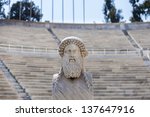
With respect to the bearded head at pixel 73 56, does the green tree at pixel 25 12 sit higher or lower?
higher

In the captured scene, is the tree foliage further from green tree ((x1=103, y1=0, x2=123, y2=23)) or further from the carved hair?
the carved hair

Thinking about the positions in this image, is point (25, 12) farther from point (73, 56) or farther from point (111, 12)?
point (73, 56)

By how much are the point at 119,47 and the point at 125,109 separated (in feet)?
85.1

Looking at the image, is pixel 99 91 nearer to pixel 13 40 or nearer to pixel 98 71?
pixel 98 71

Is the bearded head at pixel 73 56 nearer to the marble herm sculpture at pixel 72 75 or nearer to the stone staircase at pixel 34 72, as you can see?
the marble herm sculpture at pixel 72 75

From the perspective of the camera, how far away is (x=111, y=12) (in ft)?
143

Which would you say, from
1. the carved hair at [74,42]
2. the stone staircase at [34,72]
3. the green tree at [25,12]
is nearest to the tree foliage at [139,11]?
the green tree at [25,12]

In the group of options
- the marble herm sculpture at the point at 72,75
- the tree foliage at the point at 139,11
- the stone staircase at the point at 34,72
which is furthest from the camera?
the tree foliage at the point at 139,11

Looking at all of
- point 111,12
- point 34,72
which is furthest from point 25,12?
point 34,72

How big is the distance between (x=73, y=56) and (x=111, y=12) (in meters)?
40.4

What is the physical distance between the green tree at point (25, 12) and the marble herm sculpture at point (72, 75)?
125 feet

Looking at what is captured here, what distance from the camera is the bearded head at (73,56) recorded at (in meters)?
3.59

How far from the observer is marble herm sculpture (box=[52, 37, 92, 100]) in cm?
356

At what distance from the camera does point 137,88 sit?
19016 millimetres
